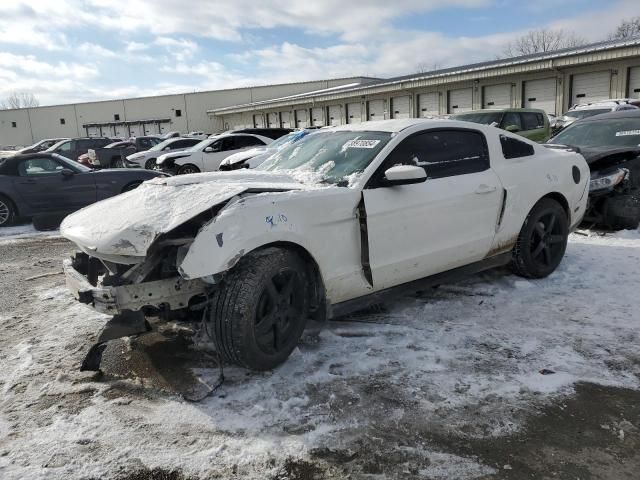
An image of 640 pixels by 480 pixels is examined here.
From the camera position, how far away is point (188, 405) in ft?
10.3

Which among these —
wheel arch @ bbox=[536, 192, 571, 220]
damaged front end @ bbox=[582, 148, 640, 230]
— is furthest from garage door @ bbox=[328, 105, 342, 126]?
wheel arch @ bbox=[536, 192, 571, 220]

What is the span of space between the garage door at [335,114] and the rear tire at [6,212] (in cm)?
2811

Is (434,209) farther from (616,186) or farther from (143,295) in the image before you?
(616,186)

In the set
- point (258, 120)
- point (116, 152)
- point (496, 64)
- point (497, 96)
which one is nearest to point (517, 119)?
point (497, 96)

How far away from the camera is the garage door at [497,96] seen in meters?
24.6

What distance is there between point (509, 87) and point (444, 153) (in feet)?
73.1

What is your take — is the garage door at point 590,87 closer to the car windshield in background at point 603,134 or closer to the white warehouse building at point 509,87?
the white warehouse building at point 509,87

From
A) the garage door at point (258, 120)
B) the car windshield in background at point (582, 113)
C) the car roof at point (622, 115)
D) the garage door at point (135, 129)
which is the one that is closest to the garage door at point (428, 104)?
the car windshield in background at point (582, 113)

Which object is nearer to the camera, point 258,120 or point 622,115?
point 622,115

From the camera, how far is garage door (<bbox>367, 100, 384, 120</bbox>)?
106 ft

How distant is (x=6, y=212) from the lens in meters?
9.81

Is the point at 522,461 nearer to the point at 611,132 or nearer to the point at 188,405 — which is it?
the point at 188,405

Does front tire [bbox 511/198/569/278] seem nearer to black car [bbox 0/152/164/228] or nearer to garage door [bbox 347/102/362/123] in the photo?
black car [bbox 0/152/164/228]

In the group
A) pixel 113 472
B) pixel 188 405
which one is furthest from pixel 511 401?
pixel 113 472
